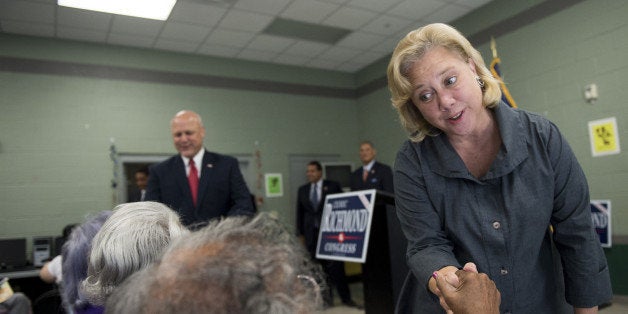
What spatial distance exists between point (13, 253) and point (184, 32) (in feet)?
10.3

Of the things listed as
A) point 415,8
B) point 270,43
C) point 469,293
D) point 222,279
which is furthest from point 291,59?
point 222,279

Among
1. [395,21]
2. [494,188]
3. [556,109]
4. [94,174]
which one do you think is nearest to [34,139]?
[94,174]

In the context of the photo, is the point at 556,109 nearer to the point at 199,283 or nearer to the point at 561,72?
the point at 561,72

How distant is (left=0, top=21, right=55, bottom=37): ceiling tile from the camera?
472 cm

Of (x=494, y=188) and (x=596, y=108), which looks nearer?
(x=494, y=188)

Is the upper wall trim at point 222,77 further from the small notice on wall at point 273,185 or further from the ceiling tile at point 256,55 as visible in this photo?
the small notice on wall at point 273,185

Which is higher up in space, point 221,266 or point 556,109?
point 556,109

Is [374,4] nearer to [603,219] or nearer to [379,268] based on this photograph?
[603,219]

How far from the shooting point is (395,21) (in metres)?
5.24

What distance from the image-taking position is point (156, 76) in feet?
18.6

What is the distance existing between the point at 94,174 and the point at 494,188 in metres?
5.17

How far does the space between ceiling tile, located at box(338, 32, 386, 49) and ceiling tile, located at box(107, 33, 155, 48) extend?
2.54 m

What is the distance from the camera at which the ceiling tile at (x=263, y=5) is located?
4570 mm

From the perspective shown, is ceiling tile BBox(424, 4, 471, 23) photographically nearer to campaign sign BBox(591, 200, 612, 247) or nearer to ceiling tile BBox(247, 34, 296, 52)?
ceiling tile BBox(247, 34, 296, 52)
